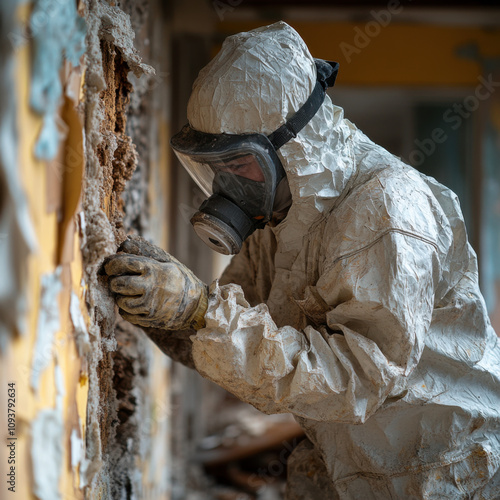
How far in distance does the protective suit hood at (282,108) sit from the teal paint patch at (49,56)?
465mm

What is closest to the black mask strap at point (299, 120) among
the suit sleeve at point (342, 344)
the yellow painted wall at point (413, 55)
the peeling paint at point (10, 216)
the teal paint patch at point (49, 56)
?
the suit sleeve at point (342, 344)

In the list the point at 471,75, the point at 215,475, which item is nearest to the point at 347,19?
the point at 471,75

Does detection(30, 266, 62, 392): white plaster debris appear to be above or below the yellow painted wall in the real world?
below

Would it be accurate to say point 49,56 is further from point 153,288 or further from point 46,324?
point 153,288

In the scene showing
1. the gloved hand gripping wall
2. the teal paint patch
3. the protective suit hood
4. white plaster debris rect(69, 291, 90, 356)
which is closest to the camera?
the teal paint patch

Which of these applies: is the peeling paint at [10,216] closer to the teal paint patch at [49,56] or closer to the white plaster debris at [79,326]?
the teal paint patch at [49,56]

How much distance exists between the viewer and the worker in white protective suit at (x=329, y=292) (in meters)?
1.46

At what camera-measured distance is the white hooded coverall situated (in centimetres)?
146

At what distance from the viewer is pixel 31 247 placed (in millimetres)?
986

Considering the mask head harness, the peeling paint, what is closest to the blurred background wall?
the peeling paint

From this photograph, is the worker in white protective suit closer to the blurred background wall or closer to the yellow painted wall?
the blurred background wall

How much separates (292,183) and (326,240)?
0.17 m

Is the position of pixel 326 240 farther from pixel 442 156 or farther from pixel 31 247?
pixel 442 156

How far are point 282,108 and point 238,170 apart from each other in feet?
0.61
